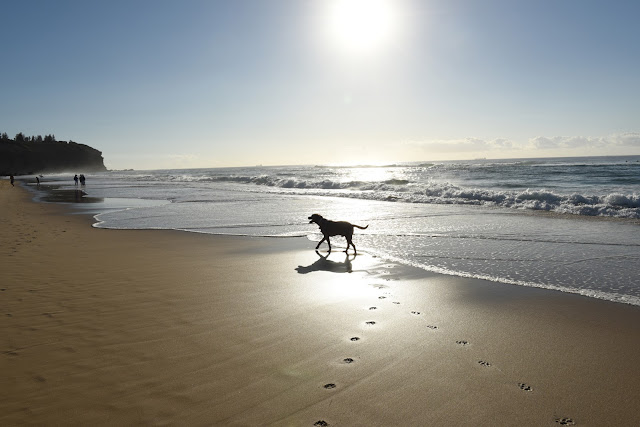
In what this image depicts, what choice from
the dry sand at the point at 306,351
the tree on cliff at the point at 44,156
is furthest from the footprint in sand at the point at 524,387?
the tree on cliff at the point at 44,156

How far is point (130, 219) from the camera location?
15250mm

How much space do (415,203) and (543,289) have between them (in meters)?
14.7

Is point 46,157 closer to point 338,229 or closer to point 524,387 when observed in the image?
point 338,229

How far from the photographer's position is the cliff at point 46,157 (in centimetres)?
12012

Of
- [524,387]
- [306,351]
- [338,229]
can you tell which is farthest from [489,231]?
[306,351]

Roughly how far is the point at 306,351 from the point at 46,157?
563 ft

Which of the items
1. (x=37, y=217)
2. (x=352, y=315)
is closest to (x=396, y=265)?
(x=352, y=315)

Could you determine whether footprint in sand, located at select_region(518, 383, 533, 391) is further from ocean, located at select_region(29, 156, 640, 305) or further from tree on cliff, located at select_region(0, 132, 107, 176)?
tree on cliff, located at select_region(0, 132, 107, 176)

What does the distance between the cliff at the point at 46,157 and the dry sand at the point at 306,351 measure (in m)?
137

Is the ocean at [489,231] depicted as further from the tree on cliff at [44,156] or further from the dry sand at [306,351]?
the tree on cliff at [44,156]

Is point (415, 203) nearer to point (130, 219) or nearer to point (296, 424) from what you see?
point (130, 219)

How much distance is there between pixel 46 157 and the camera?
140 metres

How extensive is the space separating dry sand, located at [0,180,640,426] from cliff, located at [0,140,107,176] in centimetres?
13741

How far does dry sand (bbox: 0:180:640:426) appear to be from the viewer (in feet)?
9.72
